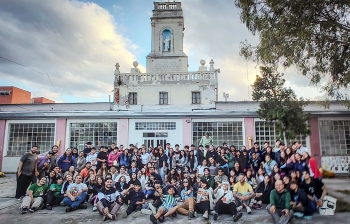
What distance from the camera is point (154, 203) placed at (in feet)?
21.3

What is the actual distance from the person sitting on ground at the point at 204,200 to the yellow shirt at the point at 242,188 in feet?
2.33

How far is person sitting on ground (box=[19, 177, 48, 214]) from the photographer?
658 centimetres

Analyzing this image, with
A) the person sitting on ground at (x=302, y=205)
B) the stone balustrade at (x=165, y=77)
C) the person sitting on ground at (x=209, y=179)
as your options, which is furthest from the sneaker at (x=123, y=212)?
the stone balustrade at (x=165, y=77)

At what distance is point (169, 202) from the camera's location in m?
6.35

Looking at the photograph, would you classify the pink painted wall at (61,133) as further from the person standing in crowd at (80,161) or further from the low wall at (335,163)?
the low wall at (335,163)

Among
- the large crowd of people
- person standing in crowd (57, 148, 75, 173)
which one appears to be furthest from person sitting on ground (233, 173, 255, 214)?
person standing in crowd (57, 148, 75, 173)

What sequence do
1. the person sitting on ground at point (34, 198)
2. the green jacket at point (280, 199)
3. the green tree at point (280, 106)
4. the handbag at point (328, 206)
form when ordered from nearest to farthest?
the green jacket at point (280, 199)
the handbag at point (328, 206)
the person sitting on ground at point (34, 198)
the green tree at point (280, 106)

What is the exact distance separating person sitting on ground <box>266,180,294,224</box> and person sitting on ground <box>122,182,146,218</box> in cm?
323

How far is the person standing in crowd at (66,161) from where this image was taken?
8375 mm

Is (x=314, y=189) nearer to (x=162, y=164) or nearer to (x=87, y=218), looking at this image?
(x=162, y=164)

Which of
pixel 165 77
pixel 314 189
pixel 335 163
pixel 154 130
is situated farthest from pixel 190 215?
pixel 165 77

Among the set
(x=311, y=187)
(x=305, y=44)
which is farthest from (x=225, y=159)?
(x=305, y=44)

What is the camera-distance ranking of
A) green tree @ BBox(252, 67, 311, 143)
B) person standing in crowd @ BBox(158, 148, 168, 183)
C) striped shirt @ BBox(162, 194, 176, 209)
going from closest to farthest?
striped shirt @ BBox(162, 194, 176, 209) < person standing in crowd @ BBox(158, 148, 168, 183) < green tree @ BBox(252, 67, 311, 143)

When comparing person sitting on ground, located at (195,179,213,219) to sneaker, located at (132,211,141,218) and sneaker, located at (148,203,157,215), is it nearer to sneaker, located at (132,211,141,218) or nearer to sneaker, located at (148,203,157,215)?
sneaker, located at (148,203,157,215)
